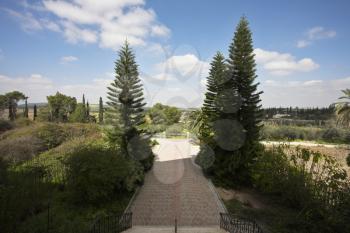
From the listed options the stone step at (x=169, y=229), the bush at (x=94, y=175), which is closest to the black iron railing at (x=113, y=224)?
the stone step at (x=169, y=229)

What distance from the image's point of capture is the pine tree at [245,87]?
14.6 m

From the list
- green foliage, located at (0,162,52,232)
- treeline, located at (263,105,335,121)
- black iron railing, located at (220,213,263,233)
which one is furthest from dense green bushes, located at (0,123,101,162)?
treeline, located at (263,105,335,121)

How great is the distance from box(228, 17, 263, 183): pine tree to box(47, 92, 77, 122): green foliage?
131ft

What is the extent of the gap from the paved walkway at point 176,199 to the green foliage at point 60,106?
119 ft

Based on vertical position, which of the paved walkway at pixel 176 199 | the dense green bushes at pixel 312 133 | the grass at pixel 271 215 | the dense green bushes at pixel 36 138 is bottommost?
the grass at pixel 271 215

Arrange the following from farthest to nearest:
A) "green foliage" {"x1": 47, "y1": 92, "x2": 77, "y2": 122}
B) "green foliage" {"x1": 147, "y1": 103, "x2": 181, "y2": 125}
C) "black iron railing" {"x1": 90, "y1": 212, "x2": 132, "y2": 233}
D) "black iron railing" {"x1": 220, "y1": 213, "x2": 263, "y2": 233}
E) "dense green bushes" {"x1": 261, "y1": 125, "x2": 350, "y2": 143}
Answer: "green foliage" {"x1": 147, "y1": 103, "x2": 181, "y2": 125} < "green foliage" {"x1": 47, "y1": 92, "x2": 77, "y2": 122} < "dense green bushes" {"x1": 261, "y1": 125, "x2": 350, "y2": 143} < "black iron railing" {"x1": 220, "y1": 213, "x2": 263, "y2": 233} < "black iron railing" {"x1": 90, "y1": 212, "x2": 132, "y2": 233}

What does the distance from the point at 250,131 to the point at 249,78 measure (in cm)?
348

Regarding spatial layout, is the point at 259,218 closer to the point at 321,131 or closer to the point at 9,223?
the point at 9,223

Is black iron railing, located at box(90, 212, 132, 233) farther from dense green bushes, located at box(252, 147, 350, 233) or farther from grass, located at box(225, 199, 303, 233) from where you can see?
dense green bushes, located at box(252, 147, 350, 233)

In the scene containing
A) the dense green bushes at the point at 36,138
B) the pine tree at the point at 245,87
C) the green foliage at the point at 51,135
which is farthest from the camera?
the green foliage at the point at 51,135

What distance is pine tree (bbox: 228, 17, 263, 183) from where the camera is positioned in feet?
48.0

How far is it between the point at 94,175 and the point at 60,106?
43.3m

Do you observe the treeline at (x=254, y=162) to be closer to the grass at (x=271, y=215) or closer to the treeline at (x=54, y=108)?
the grass at (x=271, y=215)

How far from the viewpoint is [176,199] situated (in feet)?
40.2
